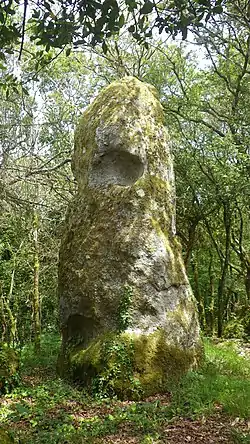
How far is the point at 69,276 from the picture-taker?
897 cm

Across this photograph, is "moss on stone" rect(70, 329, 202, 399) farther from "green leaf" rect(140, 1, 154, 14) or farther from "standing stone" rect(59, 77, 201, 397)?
"green leaf" rect(140, 1, 154, 14)

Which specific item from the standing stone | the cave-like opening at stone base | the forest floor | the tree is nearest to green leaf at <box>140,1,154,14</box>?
the tree

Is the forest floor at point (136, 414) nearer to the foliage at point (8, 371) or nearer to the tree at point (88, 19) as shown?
the foliage at point (8, 371)

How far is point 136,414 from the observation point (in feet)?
21.0

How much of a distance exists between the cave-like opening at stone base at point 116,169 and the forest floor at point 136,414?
3.72m

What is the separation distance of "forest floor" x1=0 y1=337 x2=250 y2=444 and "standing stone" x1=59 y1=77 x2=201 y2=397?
0.49 metres

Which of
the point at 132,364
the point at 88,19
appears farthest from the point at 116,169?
the point at 88,19

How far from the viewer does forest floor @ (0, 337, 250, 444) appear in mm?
5418

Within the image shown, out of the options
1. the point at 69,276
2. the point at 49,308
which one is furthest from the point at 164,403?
the point at 49,308

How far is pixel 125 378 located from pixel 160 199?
3327 millimetres

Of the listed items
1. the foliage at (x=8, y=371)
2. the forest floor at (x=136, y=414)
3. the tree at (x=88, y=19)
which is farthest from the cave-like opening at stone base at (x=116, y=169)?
the tree at (x=88, y=19)

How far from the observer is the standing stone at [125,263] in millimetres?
7844

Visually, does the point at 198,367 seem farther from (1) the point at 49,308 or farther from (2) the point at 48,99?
(1) the point at 49,308

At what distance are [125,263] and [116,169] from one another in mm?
1989
